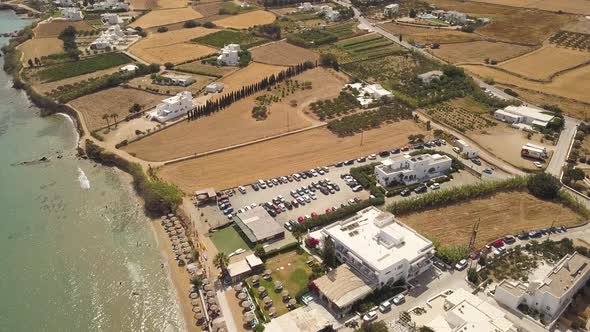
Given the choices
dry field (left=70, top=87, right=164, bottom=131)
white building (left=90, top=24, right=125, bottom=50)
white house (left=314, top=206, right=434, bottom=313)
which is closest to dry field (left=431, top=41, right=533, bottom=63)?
dry field (left=70, top=87, right=164, bottom=131)

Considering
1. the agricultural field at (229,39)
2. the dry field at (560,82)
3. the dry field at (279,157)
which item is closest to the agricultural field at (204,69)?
the agricultural field at (229,39)

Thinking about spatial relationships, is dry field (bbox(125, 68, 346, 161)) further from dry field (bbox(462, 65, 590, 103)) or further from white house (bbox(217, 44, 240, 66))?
dry field (bbox(462, 65, 590, 103))

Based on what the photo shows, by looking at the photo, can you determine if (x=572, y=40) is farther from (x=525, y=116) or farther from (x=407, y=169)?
(x=407, y=169)

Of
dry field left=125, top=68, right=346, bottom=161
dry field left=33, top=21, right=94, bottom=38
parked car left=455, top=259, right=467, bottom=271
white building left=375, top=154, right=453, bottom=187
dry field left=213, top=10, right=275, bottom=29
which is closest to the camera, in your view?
parked car left=455, top=259, right=467, bottom=271

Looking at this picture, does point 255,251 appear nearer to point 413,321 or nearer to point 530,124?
point 413,321

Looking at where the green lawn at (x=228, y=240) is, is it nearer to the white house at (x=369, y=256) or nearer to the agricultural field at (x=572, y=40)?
the white house at (x=369, y=256)

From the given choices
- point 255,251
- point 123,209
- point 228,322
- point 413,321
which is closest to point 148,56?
point 123,209

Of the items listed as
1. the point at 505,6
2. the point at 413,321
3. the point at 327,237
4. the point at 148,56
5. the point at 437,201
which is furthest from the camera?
the point at 505,6
